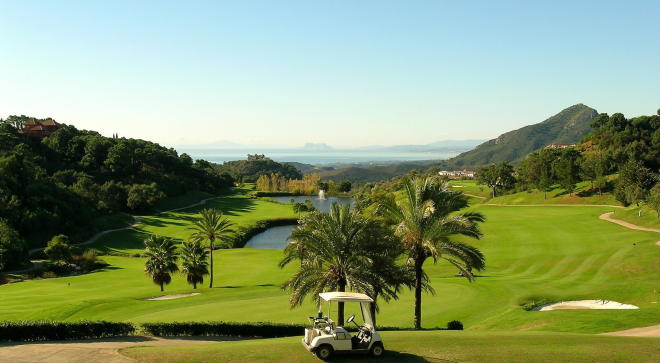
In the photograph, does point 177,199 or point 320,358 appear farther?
point 177,199

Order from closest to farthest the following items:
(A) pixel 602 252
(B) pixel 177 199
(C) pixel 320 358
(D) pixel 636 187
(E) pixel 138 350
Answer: (C) pixel 320 358 → (E) pixel 138 350 → (A) pixel 602 252 → (D) pixel 636 187 → (B) pixel 177 199

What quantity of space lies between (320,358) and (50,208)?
240 ft

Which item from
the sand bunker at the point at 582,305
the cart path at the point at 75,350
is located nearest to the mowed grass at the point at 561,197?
the sand bunker at the point at 582,305

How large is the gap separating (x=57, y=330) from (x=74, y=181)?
89750 millimetres

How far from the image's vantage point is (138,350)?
13.8m

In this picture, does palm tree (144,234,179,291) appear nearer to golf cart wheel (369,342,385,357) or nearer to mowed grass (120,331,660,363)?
mowed grass (120,331,660,363)

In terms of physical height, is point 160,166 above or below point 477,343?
above

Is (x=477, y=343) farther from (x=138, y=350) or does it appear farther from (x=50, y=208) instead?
(x=50, y=208)

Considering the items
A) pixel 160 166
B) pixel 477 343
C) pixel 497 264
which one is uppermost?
pixel 160 166

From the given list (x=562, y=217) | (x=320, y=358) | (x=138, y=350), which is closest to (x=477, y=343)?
(x=320, y=358)

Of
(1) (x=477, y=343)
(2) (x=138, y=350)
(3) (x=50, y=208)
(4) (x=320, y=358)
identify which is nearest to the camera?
(4) (x=320, y=358)

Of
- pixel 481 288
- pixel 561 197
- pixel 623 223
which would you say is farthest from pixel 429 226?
pixel 561 197

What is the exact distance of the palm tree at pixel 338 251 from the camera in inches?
809

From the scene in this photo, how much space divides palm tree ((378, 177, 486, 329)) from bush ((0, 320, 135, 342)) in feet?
43.1
